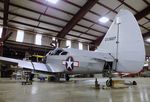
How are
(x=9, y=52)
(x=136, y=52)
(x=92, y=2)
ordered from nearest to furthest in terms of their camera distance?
(x=136, y=52), (x=92, y=2), (x=9, y=52)

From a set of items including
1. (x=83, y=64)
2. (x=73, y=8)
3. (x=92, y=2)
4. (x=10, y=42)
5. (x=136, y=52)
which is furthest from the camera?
(x=10, y=42)

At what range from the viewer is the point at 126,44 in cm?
688

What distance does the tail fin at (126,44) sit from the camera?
662cm

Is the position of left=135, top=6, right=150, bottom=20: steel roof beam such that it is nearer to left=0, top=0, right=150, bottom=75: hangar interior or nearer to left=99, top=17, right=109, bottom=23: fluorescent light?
left=0, top=0, right=150, bottom=75: hangar interior

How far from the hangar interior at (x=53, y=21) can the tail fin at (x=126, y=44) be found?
9.55m

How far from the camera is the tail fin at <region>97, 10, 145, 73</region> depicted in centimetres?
662

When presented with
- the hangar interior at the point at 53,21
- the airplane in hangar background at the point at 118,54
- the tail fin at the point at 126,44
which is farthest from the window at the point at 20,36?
the tail fin at the point at 126,44

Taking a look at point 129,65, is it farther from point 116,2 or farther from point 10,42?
point 10,42

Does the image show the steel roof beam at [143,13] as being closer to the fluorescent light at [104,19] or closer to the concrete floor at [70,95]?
the fluorescent light at [104,19]

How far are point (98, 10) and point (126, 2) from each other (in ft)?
10.6

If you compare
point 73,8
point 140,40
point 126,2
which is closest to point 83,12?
point 73,8

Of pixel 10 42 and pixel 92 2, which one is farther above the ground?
pixel 92 2

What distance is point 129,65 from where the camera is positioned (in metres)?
6.71

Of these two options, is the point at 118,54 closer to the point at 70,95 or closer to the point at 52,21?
the point at 70,95
